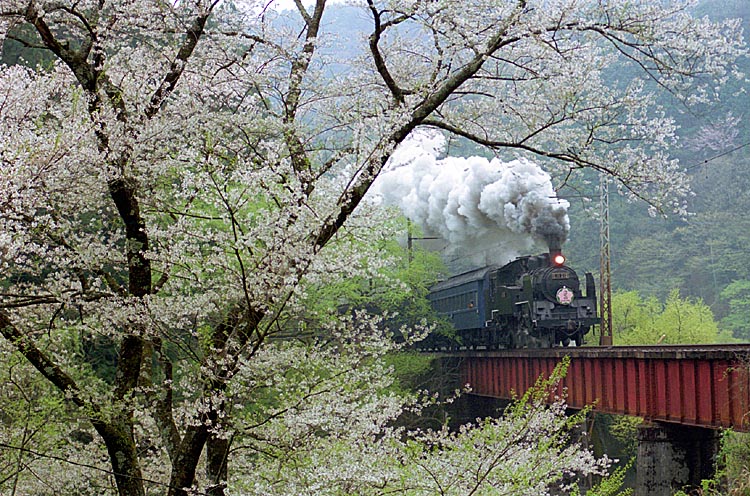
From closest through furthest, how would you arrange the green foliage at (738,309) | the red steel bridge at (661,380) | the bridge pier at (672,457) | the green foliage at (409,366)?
the red steel bridge at (661,380) < the bridge pier at (672,457) < the green foliage at (409,366) < the green foliage at (738,309)

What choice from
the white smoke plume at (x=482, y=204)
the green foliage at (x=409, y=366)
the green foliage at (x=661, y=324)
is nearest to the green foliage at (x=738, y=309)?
the green foliage at (x=661, y=324)

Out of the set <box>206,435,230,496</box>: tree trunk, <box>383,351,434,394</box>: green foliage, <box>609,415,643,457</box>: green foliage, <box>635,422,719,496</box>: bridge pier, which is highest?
<box>383,351,434,394</box>: green foliage

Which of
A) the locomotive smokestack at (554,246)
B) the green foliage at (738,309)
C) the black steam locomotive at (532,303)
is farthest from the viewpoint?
the green foliage at (738,309)

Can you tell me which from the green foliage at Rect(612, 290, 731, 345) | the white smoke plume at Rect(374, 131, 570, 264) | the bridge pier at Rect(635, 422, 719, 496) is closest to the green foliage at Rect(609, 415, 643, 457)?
the green foliage at Rect(612, 290, 731, 345)

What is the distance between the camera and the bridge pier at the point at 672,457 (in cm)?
1545

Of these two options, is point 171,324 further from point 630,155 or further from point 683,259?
point 683,259

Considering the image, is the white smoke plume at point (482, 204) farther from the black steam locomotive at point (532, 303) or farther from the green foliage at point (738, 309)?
the green foliage at point (738, 309)

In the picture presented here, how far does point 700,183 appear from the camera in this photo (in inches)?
2037

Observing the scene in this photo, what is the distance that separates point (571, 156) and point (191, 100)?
3.23 meters

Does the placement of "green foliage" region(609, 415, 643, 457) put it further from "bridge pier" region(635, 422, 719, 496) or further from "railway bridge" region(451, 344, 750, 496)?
"bridge pier" region(635, 422, 719, 496)

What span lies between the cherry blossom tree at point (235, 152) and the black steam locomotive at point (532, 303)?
42.4 feet

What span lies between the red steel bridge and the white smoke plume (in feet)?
14.2

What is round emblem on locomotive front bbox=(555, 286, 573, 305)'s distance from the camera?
68.3 ft

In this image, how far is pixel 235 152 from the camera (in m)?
7.01
